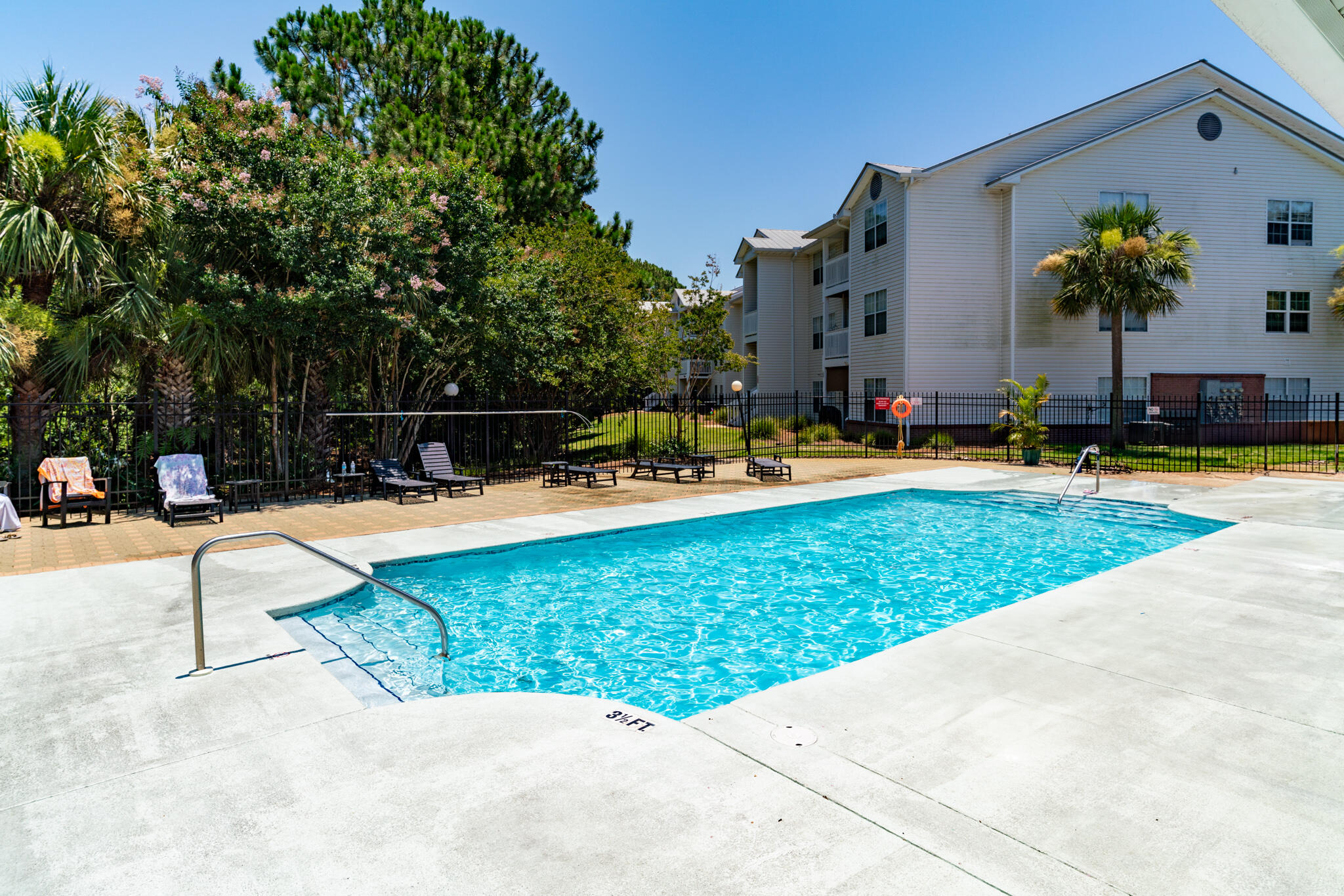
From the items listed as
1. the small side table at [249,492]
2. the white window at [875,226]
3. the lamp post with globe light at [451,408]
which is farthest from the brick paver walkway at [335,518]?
the white window at [875,226]

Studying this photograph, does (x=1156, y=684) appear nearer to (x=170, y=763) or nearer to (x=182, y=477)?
(x=170, y=763)

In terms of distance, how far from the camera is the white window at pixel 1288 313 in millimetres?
27656

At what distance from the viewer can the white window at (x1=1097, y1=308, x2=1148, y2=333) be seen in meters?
26.6

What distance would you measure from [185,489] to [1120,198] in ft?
97.5

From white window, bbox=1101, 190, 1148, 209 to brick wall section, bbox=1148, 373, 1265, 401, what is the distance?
618cm

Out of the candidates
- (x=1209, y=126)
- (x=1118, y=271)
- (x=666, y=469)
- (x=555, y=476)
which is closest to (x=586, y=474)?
(x=555, y=476)

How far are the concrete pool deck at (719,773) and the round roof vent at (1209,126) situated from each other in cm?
2779

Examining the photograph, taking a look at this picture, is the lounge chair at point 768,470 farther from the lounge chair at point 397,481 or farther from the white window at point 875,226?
the white window at point 875,226

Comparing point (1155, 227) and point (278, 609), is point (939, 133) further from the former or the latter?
point (278, 609)

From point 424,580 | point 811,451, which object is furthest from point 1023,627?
point 811,451

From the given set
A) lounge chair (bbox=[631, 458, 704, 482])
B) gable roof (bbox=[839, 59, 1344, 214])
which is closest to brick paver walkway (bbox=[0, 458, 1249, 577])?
lounge chair (bbox=[631, 458, 704, 482])

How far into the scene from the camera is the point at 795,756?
3855 millimetres

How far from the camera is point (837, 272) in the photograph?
3259cm

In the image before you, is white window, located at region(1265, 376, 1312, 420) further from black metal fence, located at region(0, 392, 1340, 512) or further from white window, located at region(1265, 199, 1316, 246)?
white window, located at region(1265, 199, 1316, 246)
